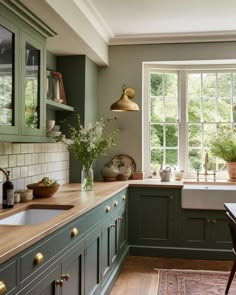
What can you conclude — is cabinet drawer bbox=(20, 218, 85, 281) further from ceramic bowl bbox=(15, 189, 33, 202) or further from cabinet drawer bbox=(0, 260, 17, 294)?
ceramic bowl bbox=(15, 189, 33, 202)

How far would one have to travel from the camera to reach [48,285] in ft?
6.30

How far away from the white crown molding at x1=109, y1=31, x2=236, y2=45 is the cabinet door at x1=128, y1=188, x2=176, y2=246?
189 centimetres

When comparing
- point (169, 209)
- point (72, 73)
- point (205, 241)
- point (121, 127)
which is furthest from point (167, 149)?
point (72, 73)

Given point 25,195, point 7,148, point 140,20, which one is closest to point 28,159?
point 7,148

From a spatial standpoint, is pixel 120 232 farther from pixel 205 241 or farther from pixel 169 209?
pixel 205 241

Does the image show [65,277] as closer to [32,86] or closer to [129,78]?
[32,86]

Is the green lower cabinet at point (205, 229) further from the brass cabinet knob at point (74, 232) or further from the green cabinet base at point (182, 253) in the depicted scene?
the brass cabinet knob at point (74, 232)

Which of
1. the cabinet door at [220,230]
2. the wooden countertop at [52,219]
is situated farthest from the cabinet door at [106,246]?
the cabinet door at [220,230]

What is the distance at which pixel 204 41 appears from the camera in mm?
4781

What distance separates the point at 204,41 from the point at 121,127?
1.50 metres

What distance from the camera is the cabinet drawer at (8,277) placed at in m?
1.42

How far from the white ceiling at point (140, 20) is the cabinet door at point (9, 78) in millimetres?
470

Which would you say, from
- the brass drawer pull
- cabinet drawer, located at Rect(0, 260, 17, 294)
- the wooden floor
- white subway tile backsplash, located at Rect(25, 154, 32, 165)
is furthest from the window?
cabinet drawer, located at Rect(0, 260, 17, 294)

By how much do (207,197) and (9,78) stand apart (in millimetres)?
2691
